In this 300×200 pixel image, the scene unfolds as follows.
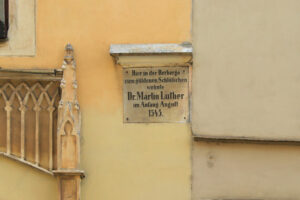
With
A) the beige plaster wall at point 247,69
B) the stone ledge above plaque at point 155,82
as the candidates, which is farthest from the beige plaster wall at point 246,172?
the stone ledge above plaque at point 155,82

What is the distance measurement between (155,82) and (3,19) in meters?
1.66

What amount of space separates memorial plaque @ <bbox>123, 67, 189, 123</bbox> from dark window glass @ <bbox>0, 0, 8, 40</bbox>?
1.27 m

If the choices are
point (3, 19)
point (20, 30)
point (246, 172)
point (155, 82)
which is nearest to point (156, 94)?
point (155, 82)

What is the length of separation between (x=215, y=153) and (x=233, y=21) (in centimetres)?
132

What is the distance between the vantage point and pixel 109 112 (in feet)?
21.9

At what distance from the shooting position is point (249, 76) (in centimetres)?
661

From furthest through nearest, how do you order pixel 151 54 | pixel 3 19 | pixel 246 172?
pixel 3 19, pixel 151 54, pixel 246 172

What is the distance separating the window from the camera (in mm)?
6754

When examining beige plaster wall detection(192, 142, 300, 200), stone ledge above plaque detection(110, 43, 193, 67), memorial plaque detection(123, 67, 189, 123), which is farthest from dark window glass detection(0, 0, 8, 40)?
beige plaster wall detection(192, 142, 300, 200)

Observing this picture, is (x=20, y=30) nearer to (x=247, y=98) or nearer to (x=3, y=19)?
(x=3, y=19)

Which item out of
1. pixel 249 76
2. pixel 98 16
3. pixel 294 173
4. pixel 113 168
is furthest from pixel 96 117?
pixel 294 173

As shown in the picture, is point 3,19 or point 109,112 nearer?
point 109,112

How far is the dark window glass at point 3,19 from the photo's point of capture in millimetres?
6754

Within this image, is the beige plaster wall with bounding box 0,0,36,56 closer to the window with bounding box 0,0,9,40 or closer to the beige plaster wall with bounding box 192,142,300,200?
the window with bounding box 0,0,9,40
